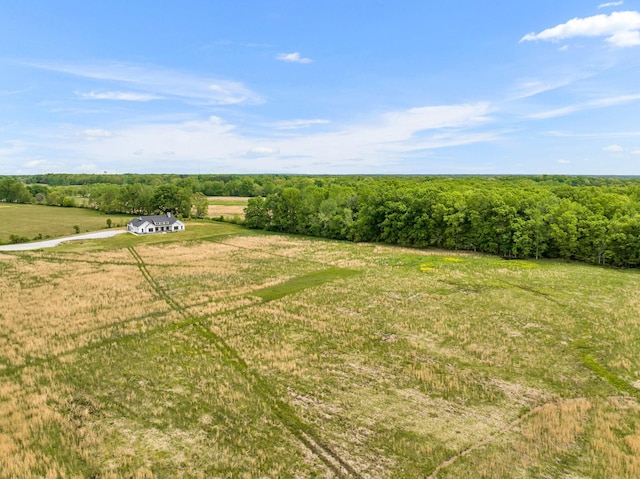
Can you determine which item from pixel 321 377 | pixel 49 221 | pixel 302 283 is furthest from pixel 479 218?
pixel 49 221

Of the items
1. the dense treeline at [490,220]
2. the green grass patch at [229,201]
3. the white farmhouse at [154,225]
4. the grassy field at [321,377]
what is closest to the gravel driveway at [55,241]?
the white farmhouse at [154,225]

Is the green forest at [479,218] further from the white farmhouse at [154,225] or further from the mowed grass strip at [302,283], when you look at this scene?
the mowed grass strip at [302,283]

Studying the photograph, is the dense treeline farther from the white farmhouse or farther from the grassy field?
the white farmhouse

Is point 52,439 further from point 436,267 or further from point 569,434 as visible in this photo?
point 436,267

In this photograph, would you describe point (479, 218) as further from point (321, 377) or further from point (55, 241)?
point (55, 241)

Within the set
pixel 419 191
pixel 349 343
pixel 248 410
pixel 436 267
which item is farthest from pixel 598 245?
pixel 248 410

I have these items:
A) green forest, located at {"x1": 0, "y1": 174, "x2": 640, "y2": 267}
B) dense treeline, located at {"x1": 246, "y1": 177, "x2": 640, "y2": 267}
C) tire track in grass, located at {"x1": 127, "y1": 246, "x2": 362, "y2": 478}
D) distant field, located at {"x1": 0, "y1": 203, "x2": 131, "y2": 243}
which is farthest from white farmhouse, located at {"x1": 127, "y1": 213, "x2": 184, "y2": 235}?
tire track in grass, located at {"x1": 127, "y1": 246, "x2": 362, "y2": 478}

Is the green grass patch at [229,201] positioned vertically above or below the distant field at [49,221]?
above
